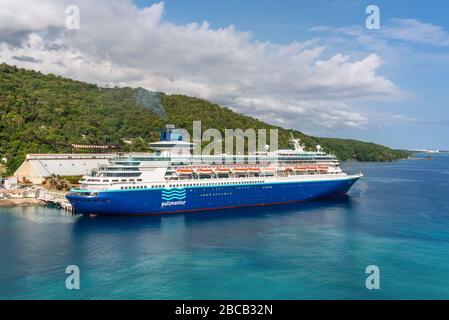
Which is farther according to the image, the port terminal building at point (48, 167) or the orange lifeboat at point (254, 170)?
the port terminal building at point (48, 167)

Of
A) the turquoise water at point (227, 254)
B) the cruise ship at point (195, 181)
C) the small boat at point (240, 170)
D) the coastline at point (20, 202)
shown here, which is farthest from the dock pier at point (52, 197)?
the small boat at point (240, 170)

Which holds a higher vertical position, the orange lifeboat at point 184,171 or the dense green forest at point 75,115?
the dense green forest at point 75,115

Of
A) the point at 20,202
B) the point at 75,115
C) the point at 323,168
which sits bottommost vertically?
the point at 20,202

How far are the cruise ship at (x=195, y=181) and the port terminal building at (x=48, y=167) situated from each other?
61.2 ft

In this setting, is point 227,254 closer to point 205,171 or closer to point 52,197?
point 205,171

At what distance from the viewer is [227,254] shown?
32219 millimetres

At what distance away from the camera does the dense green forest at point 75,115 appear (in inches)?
3167

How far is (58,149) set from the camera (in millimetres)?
81812

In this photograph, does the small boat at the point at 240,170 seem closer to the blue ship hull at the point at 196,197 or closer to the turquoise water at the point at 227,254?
the blue ship hull at the point at 196,197

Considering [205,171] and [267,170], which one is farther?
[267,170]

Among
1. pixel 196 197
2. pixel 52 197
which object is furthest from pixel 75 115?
pixel 196 197

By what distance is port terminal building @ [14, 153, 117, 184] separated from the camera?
6506 centimetres

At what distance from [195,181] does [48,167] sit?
30643 mm
